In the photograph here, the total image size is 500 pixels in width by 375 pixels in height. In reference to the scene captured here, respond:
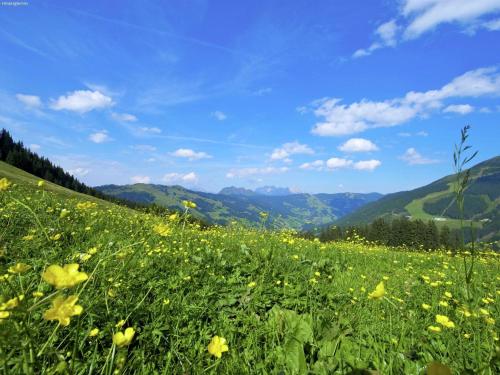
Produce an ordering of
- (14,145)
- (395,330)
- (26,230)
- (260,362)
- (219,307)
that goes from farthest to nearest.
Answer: (14,145) < (26,230) < (219,307) < (395,330) < (260,362)

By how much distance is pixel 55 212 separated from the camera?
9039 mm

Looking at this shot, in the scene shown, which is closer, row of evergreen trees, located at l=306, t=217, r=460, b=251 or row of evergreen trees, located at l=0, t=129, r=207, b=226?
row of evergreen trees, located at l=306, t=217, r=460, b=251

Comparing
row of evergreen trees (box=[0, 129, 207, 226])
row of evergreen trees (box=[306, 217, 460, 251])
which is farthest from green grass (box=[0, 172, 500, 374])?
row of evergreen trees (box=[0, 129, 207, 226])

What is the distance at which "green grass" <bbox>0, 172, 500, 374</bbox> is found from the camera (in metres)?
2.87

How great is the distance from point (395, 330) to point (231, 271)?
2804mm

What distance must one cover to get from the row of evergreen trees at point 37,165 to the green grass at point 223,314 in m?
98.7

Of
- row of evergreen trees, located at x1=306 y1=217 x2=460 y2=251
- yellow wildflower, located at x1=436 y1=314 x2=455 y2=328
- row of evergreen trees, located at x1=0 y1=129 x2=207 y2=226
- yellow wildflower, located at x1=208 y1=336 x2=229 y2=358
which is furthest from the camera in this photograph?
row of evergreen trees, located at x1=0 y1=129 x2=207 y2=226

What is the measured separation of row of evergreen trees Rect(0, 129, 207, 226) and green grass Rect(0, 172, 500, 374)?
9869 centimetres

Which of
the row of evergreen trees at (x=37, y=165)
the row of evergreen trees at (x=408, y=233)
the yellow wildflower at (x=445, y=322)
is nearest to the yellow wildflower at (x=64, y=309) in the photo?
the yellow wildflower at (x=445, y=322)

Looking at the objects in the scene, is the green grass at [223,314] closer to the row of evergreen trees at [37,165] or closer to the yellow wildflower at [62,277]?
the yellow wildflower at [62,277]

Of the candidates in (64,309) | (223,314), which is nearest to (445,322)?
(223,314)

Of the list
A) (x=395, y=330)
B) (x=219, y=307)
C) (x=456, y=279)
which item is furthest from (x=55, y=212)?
(x=456, y=279)

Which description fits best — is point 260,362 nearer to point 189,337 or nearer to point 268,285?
point 189,337

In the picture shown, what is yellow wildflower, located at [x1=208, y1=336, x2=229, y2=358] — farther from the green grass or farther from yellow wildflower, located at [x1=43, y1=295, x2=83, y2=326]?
yellow wildflower, located at [x1=43, y1=295, x2=83, y2=326]
